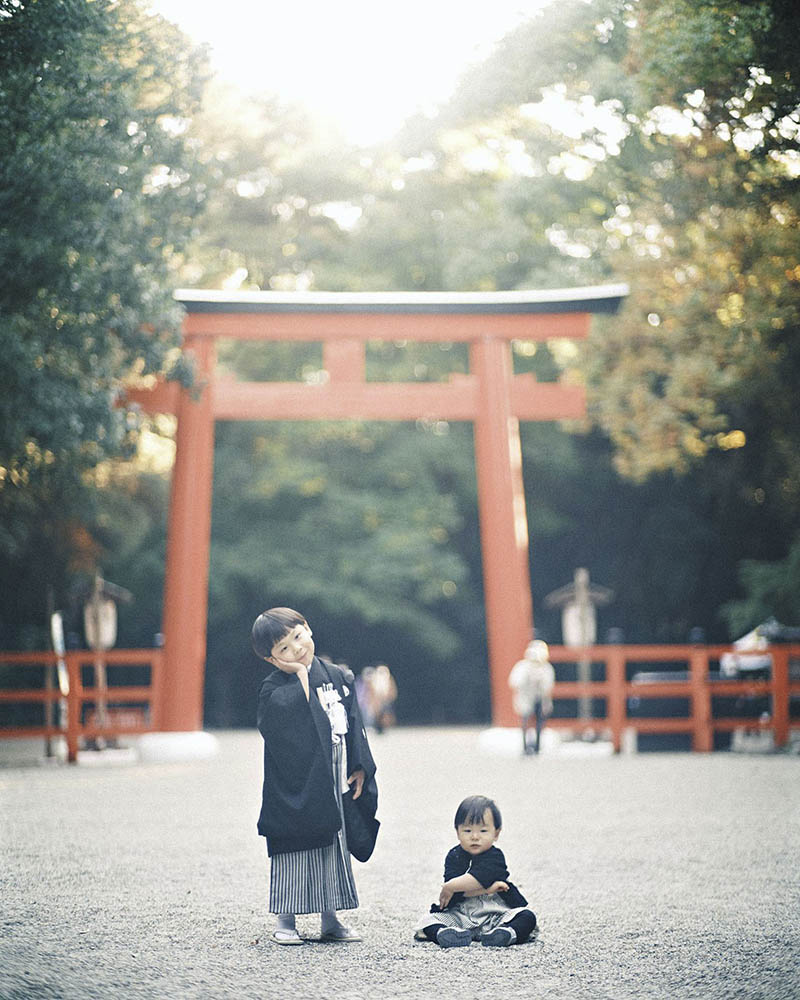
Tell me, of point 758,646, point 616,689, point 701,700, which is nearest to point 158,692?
point 616,689

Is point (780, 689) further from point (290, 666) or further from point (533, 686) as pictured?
point (290, 666)

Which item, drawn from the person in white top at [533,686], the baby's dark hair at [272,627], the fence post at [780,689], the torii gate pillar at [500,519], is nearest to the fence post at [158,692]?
the torii gate pillar at [500,519]

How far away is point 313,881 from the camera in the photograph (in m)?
5.05

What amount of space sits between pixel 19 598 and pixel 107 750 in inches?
243

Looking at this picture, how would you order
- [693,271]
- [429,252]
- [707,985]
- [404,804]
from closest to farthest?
[707,985]
[404,804]
[693,271]
[429,252]

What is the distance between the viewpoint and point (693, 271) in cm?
1852

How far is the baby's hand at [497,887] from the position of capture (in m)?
5.07

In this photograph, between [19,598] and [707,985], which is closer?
[707,985]

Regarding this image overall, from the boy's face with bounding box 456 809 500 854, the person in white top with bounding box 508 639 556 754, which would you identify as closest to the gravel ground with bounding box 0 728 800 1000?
the boy's face with bounding box 456 809 500 854

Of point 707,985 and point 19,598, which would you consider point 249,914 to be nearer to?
point 707,985

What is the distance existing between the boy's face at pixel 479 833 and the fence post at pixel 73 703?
1109 centimetres

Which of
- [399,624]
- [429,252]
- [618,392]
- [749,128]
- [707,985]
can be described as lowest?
[707,985]

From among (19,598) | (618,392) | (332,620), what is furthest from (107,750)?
(332,620)

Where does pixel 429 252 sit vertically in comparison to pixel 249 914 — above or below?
above
